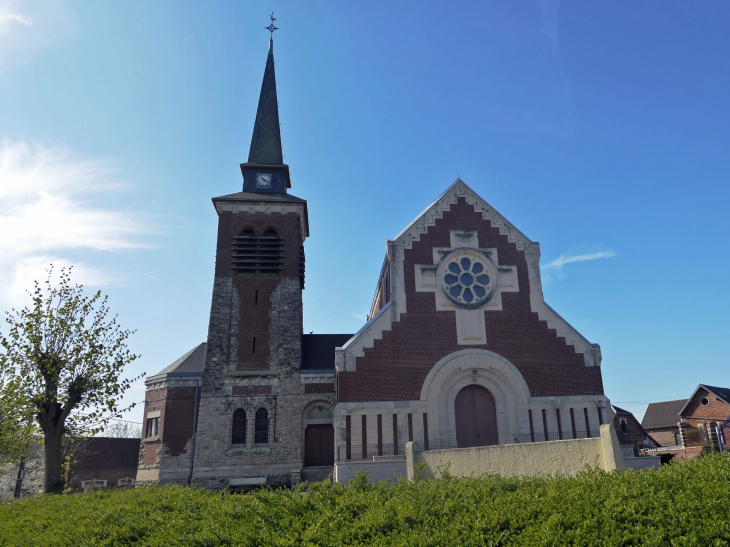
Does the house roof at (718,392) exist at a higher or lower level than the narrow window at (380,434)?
higher

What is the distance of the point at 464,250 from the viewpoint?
2462 cm

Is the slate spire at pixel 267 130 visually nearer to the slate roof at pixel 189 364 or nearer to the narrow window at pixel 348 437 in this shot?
the slate roof at pixel 189 364

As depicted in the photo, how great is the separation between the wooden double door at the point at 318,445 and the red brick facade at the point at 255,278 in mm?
3882

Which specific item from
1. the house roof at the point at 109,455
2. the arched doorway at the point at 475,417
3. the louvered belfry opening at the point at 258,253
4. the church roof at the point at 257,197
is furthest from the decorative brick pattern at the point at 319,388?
the house roof at the point at 109,455

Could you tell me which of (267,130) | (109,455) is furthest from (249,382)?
(109,455)

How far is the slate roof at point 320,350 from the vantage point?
28.6m

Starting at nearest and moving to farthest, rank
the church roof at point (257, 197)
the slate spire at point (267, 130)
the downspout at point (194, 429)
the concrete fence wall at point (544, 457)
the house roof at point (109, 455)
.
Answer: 1. the concrete fence wall at point (544, 457)
2. the downspout at point (194, 429)
3. the church roof at point (257, 197)
4. the slate spire at point (267, 130)
5. the house roof at point (109, 455)

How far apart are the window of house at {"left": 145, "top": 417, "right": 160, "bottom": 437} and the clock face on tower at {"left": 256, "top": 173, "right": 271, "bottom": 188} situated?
46.1ft

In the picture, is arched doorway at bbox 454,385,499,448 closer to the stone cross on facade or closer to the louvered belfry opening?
the stone cross on facade

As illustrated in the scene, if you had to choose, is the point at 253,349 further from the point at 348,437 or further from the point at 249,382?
the point at 348,437

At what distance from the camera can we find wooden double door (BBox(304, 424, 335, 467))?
26359 millimetres

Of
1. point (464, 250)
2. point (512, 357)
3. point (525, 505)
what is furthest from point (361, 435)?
point (525, 505)

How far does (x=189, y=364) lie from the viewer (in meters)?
29.3

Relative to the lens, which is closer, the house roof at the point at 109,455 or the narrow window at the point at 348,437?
the narrow window at the point at 348,437
